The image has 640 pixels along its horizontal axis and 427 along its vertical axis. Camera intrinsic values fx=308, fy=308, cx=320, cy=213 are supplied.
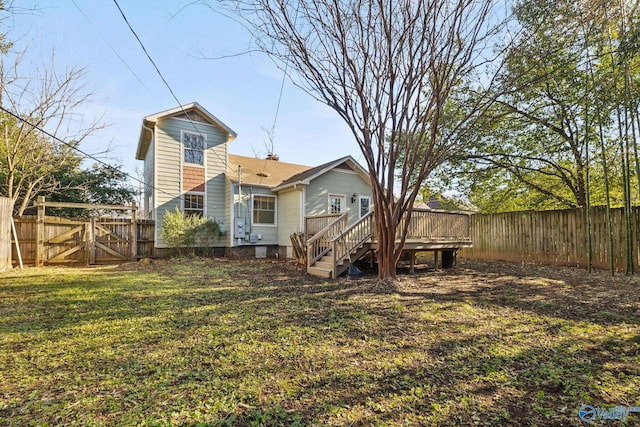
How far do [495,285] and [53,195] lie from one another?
19412 mm

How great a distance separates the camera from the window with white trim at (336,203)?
1393 centimetres

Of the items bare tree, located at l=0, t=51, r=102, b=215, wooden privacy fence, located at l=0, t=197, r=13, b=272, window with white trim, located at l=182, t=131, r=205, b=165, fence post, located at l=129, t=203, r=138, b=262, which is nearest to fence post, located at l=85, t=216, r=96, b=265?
fence post, located at l=129, t=203, r=138, b=262

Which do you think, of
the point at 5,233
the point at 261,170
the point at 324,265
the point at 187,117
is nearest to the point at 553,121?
the point at 324,265

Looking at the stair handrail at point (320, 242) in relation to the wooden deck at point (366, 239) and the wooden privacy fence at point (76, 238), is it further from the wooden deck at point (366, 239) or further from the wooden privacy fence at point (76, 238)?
the wooden privacy fence at point (76, 238)

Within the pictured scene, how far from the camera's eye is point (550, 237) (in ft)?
33.2

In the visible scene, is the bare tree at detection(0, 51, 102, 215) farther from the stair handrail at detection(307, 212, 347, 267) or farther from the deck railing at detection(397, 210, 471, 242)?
the deck railing at detection(397, 210, 471, 242)

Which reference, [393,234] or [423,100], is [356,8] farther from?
[393,234]

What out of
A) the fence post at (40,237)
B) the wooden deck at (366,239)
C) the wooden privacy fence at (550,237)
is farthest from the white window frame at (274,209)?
the wooden privacy fence at (550,237)

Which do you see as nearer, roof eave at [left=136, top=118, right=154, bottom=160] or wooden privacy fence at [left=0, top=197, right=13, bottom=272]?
wooden privacy fence at [left=0, top=197, right=13, bottom=272]

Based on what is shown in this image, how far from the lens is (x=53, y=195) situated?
50.6 feet

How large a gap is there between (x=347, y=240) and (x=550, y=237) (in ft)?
23.8

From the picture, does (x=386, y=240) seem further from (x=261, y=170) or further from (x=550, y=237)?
(x=261, y=170)

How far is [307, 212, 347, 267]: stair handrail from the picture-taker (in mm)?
8352

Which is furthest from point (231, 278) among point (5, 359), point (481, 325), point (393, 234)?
point (481, 325)
